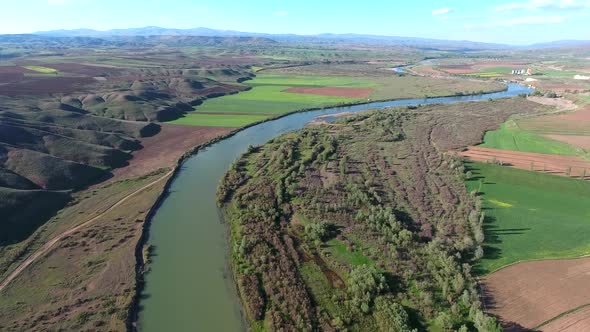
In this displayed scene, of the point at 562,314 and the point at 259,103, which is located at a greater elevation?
the point at 259,103

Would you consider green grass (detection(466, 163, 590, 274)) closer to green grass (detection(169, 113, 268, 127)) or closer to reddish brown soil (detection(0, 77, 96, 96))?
green grass (detection(169, 113, 268, 127))

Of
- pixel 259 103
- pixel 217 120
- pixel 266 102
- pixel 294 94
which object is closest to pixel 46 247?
pixel 217 120

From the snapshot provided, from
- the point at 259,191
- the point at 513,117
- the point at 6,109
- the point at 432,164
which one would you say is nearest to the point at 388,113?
the point at 513,117

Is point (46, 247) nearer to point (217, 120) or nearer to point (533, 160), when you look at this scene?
point (217, 120)

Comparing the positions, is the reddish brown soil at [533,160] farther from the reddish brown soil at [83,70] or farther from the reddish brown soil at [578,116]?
the reddish brown soil at [83,70]

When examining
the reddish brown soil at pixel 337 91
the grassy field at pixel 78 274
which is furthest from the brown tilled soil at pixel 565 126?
the grassy field at pixel 78 274
